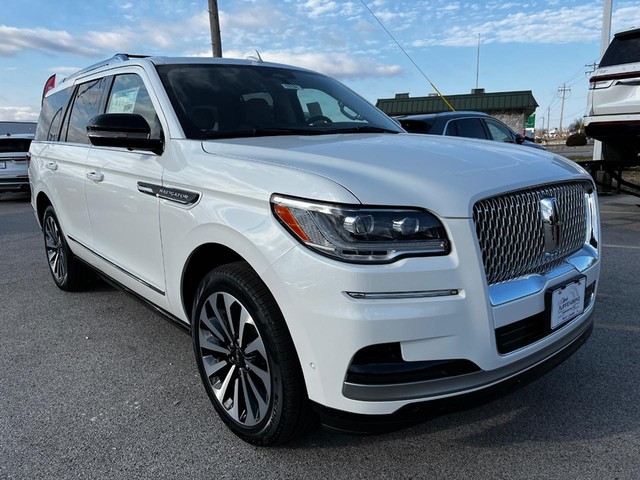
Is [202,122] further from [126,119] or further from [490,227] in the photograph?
[490,227]

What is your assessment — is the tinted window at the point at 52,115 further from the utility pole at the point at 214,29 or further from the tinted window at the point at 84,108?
the utility pole at the point at 214,29

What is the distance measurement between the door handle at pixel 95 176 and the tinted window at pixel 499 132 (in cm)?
638

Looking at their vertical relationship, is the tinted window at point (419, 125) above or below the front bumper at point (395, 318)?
above

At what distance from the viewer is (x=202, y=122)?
2.92 m

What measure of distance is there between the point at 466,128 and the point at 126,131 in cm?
620

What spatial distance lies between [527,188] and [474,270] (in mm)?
Result: 537

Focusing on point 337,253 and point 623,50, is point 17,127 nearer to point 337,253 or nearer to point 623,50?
point 623,50

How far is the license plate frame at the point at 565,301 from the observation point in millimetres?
2182

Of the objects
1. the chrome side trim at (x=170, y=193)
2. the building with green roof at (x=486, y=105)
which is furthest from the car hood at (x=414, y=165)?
the building with green roof at (x=486, y=105)

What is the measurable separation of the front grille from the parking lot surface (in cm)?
79

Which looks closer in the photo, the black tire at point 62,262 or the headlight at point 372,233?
the headlight at point 372,233

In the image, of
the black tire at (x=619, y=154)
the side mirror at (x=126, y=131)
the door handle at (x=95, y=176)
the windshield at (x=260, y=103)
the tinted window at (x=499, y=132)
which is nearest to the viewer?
the side mirror at (x=126, y=131)

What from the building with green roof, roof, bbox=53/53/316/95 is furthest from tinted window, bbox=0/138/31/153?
the building with green roof

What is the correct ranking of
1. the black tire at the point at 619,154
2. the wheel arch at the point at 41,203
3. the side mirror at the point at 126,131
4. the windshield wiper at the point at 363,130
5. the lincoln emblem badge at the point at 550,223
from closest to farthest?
the lincoln emblem badge at the point at 550,223
the side mirror at the point at 126,131
the windshield wiper at the point at 363,130
the wheel arch at the point at 41,203
the black tire at the point at 619,154
